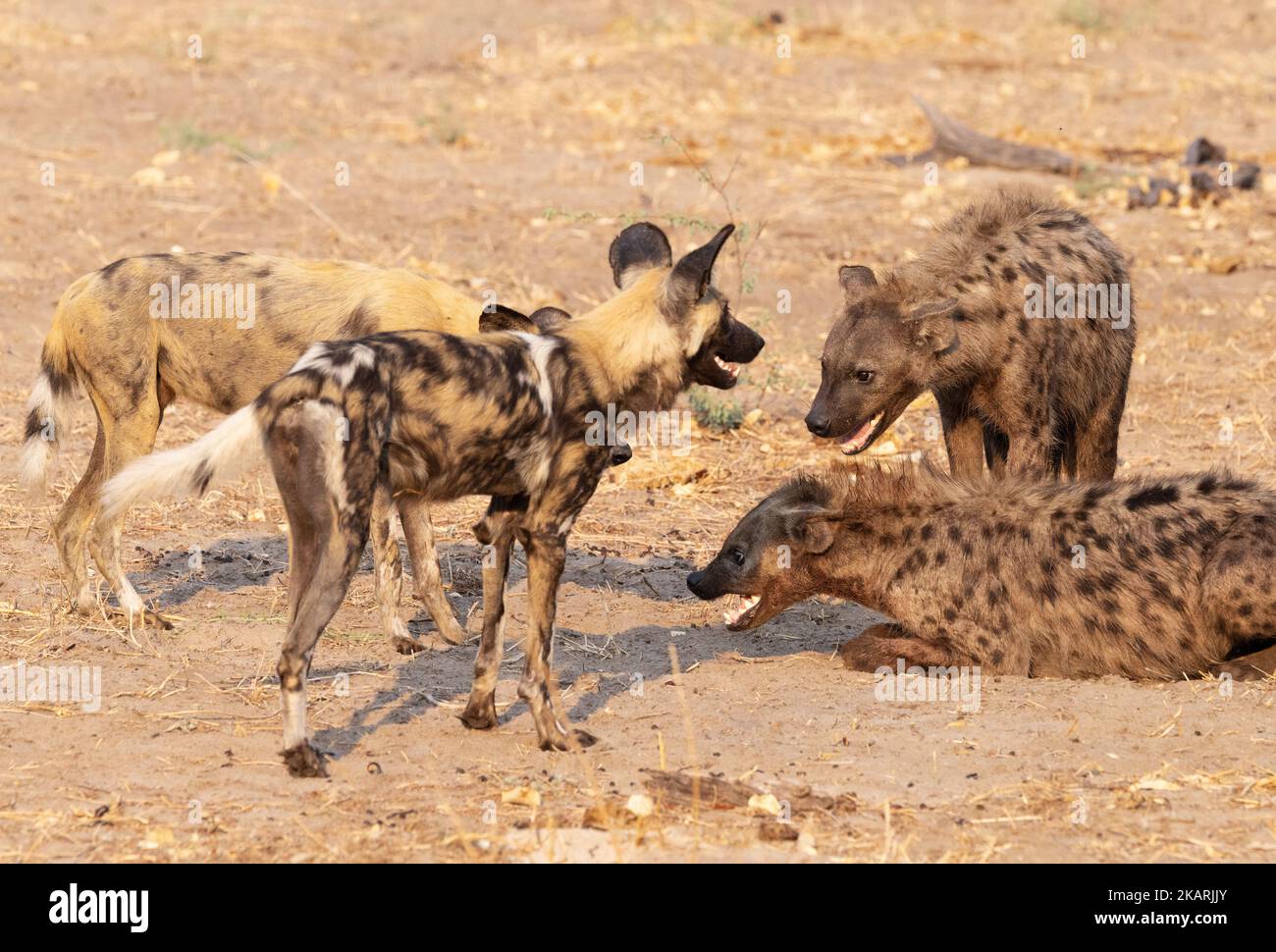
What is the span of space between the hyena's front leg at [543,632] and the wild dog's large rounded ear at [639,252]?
3.54 ft

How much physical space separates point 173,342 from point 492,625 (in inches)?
81.9

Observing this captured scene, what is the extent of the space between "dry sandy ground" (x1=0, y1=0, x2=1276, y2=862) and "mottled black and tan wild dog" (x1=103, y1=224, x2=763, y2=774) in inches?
19.8

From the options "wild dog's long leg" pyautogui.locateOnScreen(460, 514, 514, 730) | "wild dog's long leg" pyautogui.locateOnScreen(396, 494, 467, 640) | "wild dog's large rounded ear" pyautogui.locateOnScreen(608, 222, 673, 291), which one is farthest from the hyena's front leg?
"wild dog's long leg" pyautogui.locateOnScreen(396, 494, 467, 640)

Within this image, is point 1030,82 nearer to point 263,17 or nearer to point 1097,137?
point 1097,137

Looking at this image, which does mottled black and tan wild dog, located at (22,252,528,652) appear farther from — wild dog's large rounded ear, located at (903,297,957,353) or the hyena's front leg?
wild dog's large rounded ear, located at (903,297,957,353)

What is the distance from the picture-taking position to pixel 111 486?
497 cm

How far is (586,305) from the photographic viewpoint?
11.5 m

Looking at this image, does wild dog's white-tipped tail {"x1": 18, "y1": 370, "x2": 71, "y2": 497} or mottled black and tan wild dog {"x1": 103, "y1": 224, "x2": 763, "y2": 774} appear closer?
mottled black and tan wild dog {"x1": 103, "y1": 224, "x2": 763, "y2": 774}

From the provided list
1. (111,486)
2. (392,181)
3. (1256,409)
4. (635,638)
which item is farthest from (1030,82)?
(111,486)

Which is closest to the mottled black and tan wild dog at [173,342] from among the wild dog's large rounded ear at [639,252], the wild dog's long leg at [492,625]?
the wild dog's large rounded ear at [639,252]

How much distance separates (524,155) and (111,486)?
1042cm

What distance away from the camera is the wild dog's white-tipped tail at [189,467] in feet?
16.3

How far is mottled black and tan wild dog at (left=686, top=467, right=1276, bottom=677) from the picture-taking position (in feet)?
21.0

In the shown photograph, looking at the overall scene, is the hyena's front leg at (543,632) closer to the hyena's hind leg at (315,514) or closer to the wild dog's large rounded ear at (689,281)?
Result: the hyena's hind leg at (315,514)
